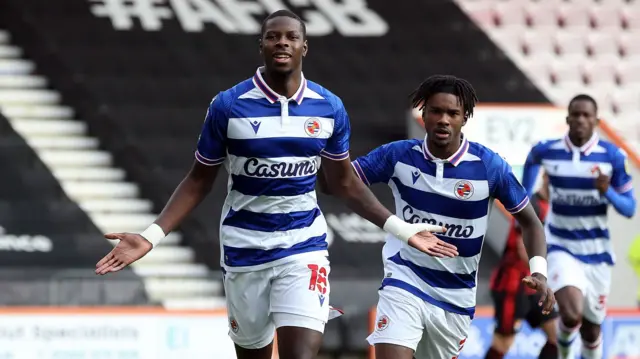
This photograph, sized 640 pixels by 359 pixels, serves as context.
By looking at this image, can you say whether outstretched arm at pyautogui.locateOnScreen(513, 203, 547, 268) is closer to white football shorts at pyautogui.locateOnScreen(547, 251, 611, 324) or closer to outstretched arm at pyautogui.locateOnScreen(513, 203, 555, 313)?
outstretched arm at pyautogui.locateOnScreen(513, 203, 555, 313)

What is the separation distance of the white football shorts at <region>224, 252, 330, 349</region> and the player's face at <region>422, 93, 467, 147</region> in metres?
0.86

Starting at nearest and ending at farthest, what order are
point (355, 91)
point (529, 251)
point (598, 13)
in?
point (529, 251) → point (355, 91) → point (598, 13)

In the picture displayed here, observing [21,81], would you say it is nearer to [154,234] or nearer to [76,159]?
[76,159]

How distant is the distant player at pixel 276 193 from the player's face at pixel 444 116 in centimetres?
49

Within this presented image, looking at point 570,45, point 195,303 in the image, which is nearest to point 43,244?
point 195,303

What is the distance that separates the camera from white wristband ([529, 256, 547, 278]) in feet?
19.9

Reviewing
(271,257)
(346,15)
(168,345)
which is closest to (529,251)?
(271,257)

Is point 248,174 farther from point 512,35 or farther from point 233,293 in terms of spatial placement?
point 512,35

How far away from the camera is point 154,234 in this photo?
5.60m

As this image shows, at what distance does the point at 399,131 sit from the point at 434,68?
113 cm

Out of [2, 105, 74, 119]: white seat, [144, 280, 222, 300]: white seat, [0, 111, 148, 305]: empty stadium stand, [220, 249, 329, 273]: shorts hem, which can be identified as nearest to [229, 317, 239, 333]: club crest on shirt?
[220, 249, 329, 273]: shorts hem

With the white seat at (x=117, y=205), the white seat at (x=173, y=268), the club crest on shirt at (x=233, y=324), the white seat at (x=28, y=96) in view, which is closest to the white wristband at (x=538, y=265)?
the club crest on shirt at (x=233, y=324)

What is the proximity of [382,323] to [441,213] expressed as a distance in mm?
625

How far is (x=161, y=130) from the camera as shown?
1455 cm
